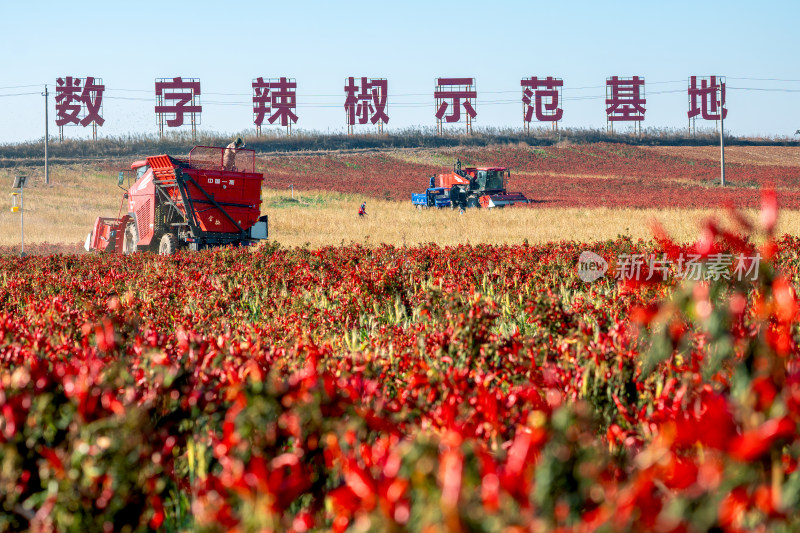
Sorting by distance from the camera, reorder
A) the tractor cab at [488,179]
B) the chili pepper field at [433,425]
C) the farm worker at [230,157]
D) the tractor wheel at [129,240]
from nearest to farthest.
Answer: the chili pepper field at [433,425] → the farm worker at [230,157] → the tractor wheel at [129,240] → the tractor cab at [488,179]

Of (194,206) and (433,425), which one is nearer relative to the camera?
(433,425)

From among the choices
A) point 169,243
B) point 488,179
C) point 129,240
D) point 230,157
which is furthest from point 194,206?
point 488,179

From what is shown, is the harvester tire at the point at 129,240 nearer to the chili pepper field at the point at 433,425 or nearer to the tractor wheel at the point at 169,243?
the tractor wheel at the point at 169,243

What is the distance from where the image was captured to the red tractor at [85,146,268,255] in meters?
17.1

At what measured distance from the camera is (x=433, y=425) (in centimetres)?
288

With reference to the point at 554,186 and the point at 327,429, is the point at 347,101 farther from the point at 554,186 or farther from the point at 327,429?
the point at 327,429

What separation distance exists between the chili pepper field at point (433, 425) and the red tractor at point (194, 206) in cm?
1143

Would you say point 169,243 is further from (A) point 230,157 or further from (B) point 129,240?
(A) point 230,157

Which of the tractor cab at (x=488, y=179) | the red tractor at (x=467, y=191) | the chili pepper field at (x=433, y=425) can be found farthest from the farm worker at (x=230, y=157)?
the tractor cab at (x=488, y=179)

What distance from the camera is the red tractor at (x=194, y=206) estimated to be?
673 inches

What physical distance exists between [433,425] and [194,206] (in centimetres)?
1508

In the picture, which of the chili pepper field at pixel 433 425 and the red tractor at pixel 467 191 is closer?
the chili pepper field at pixel 433 425

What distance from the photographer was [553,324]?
490cm

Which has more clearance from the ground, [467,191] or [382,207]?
[467,191]
